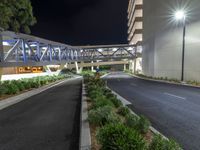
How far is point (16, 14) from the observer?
1653 centimetres

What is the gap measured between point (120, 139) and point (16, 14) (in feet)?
49.1

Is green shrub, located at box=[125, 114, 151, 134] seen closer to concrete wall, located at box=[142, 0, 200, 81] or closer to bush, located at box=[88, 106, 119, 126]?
bush, located at box=[88, 106, 119, 126]

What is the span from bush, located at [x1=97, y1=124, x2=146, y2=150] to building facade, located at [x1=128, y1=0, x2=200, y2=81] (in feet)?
84.8

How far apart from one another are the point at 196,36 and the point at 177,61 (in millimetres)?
5822

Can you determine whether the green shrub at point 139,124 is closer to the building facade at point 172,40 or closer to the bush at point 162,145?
the bush at point 162,145

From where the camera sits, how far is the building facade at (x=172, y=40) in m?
28.4

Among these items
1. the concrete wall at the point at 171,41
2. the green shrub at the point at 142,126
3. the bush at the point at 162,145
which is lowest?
the green shrub at the point at 142,126

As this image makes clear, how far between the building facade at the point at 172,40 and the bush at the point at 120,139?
84.8ft

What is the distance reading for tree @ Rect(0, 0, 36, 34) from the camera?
14.8 metres

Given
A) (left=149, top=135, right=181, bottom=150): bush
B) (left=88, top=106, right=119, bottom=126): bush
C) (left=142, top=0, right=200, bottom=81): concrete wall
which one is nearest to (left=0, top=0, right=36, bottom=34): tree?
(left=88, top=106, right=119, bottom=126): bush

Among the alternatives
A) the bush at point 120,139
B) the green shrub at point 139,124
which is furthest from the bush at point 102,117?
the bush at point 120,139

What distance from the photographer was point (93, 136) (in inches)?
238

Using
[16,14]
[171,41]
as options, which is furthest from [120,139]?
[171,41]

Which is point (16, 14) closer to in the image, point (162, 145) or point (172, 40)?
point (162, 145)
